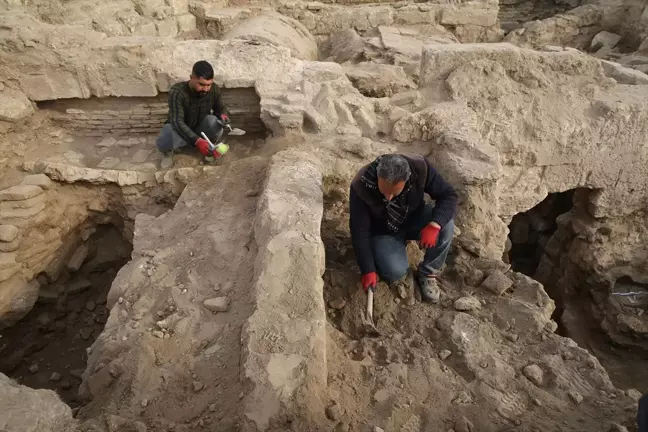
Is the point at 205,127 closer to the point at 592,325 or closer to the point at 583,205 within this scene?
the point at 583,205

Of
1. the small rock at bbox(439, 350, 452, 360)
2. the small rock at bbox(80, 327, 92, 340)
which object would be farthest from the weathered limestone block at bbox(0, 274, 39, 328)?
the small rock at bbox(439, 350, 452, 360)

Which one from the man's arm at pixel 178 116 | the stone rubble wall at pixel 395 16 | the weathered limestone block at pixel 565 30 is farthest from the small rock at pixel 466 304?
the weathered limestone block at pixel 565 30

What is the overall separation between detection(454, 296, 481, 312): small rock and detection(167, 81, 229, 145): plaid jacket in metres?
2.83

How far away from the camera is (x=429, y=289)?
11.8 ft

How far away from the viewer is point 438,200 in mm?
3461

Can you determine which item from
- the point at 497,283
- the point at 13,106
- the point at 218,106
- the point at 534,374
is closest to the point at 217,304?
the point at 534,374

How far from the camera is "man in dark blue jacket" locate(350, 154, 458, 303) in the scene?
3.18 m

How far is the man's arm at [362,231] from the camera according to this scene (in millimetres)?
3377

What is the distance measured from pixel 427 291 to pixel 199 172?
2381 mm

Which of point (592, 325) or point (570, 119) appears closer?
point (570, 119)

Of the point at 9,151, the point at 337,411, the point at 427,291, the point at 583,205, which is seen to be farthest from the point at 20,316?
the point at 583,205

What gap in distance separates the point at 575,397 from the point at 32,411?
291 centimetres

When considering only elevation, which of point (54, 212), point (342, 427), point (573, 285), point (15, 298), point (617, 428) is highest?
point (342, 427)

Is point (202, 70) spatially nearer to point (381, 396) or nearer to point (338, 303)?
point (338, 303)
